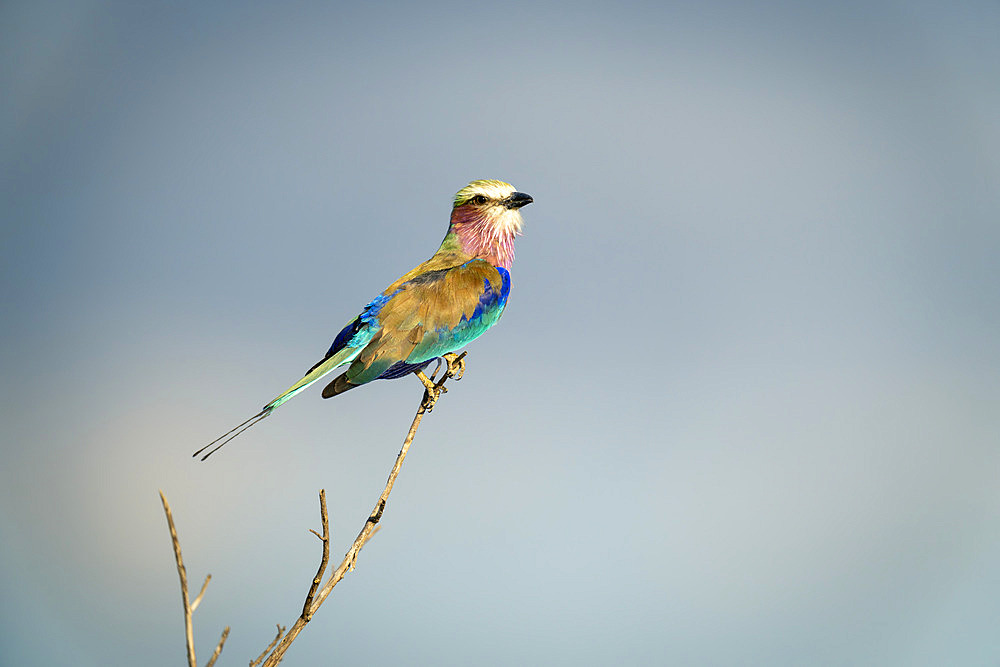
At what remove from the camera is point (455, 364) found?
5.83ft

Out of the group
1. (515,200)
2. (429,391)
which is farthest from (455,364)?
(515,200)

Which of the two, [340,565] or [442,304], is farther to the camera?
[442,304]

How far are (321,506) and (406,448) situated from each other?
200 mm

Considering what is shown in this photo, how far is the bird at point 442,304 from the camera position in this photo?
1.62 meters

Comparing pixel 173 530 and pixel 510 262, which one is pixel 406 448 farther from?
pixel 510 262

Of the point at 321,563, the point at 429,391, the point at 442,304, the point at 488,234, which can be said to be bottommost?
the point at 321,563

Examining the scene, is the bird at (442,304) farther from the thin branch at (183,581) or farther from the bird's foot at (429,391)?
the thin branch at (183,581)

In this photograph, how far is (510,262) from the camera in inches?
78.1

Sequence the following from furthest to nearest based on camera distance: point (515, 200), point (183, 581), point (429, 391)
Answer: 1. point (515, 200)
2. point (429, 391)
3. point (183, 581)

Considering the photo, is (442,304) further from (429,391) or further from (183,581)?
(183,581)

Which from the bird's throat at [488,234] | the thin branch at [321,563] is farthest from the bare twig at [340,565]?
the bird's throat at [488,234]

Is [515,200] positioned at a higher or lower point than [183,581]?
higher

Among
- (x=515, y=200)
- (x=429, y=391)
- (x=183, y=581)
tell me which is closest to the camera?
(x=183, y=581)

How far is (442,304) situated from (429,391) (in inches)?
8.5
